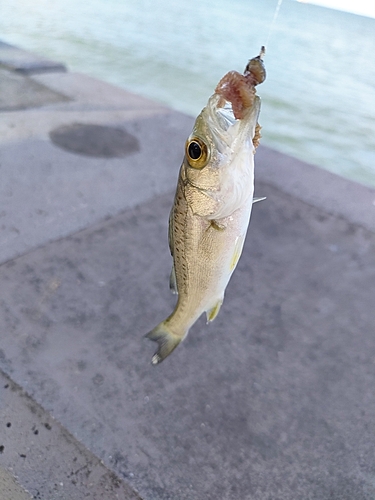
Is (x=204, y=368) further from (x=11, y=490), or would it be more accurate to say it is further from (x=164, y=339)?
(x=11, y=490)

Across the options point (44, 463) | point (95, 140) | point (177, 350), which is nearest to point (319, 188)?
point (95, 140)

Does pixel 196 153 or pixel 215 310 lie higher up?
pixel 196 153

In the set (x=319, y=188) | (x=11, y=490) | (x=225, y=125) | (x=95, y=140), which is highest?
(x=225, y=125)

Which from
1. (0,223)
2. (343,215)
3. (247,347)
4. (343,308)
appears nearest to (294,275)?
(343,308)

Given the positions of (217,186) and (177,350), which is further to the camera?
(177,350)

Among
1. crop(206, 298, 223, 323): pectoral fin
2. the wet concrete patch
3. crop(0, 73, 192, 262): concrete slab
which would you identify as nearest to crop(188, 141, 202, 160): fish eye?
crop(206, 298, 223, 323): pectoral fin

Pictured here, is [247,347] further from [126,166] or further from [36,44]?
[36,44]

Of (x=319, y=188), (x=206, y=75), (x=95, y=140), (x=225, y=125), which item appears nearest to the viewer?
(x=225, y=125)
